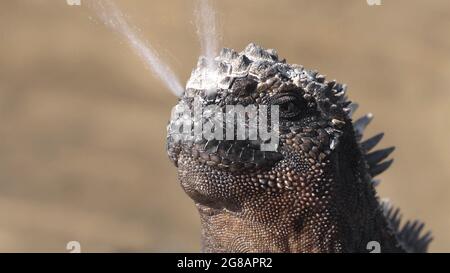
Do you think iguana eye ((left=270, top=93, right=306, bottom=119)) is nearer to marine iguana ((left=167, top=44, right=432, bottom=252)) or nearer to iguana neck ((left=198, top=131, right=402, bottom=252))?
marine iguana ((left=167, top=44, right=432, bottom=252))

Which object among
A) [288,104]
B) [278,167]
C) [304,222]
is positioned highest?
[288,104]

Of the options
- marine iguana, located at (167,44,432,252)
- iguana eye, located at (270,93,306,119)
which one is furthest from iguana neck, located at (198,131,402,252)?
iguana eye, located at (270,93,306,119)

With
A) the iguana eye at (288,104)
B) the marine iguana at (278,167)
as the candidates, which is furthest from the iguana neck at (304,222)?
the iguana eye at (288,104)

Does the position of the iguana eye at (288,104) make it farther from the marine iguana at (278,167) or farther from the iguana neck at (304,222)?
the iguana neck at (304,222)

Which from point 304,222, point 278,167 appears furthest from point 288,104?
point 304,222

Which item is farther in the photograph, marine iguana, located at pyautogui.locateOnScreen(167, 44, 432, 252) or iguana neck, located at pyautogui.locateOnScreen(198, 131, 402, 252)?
iguana neck, located at pyautogui.locateOnScreen(198, 131, 402, 252)

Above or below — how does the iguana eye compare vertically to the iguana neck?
above

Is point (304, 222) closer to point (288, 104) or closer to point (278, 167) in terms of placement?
point (278, 167)
